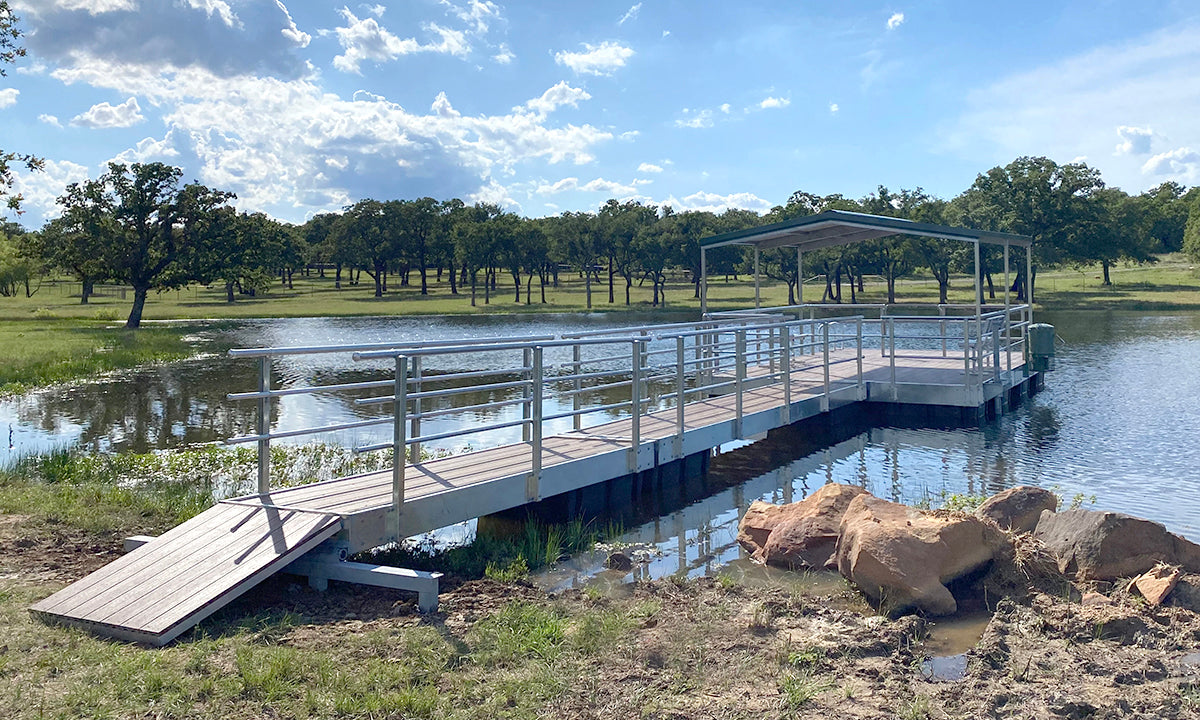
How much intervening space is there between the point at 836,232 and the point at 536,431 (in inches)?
457

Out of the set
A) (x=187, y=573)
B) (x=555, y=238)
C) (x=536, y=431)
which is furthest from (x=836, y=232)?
(x=555, y=238)

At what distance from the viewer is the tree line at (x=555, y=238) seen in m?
47.8

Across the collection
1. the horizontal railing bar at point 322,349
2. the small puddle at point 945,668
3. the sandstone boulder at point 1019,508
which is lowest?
the small puddle at point 945,668

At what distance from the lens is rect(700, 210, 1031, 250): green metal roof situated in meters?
16.6

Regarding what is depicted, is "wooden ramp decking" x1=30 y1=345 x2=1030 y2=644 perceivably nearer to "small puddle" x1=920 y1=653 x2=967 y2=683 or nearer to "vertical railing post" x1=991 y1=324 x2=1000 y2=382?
"small puddle" x1=920 y1=653 x2=967 y2=683

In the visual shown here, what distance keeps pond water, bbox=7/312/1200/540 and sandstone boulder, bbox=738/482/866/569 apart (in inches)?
11.9

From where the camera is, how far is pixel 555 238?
3036 inches

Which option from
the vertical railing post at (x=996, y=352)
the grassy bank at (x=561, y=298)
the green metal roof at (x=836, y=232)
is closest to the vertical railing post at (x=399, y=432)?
the green metal roof at (x=836, y=232)

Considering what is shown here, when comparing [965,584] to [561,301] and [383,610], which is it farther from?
[561,301]

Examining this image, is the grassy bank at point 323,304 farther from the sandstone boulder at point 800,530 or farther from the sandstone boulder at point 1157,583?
the sandstone boulder at point 1157,583

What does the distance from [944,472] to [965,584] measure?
18.5 feet

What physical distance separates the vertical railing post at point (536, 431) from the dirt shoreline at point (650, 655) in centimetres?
176

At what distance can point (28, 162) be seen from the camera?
26359mm

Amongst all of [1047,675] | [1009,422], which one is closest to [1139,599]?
[1047,675]
